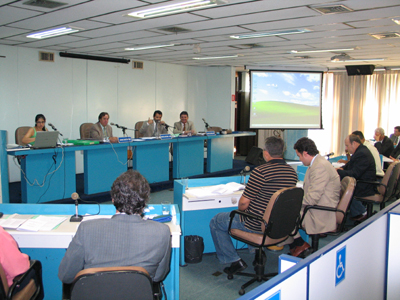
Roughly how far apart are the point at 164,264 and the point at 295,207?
1.38 metres

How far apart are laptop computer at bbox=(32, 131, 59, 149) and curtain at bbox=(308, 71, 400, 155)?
809 cm

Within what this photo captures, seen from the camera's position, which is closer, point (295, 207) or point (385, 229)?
point (385, 229)

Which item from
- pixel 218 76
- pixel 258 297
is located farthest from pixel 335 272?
pixel 218 76

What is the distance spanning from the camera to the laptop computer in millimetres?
4789

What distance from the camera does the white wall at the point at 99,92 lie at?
6.80 metres

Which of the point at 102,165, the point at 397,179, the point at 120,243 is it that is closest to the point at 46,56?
the point at 102,165

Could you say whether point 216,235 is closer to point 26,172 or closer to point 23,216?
point 23,216

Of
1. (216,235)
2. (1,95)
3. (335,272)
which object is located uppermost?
(1,95)

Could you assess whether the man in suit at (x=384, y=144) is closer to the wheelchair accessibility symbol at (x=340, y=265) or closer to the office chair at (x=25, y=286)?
the wheelchair accessibility symbol at (x=340, y=265)

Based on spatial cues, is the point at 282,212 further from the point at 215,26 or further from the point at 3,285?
the point at 215,26

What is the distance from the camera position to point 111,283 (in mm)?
1579

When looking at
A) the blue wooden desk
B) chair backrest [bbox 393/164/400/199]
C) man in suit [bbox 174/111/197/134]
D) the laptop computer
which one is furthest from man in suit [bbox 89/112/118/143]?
chair backrest [bbox 393/164/400/199]

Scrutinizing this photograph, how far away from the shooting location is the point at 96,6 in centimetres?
384

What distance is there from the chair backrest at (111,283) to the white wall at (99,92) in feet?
19.8
